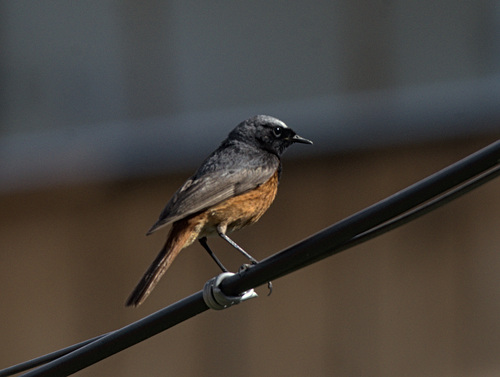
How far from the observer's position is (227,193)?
18.6 ft

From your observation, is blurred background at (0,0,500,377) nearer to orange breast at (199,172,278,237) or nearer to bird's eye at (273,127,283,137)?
bird's eye at (273,127,283,137)

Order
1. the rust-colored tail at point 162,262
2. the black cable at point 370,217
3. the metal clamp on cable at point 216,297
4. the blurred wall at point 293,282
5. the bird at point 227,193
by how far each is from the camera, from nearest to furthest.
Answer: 1. the black cable at point 370,217
2. the metal clamp on cable at point 216,297
3. the rust-colored tail at point 162,262
4. the bird at point 227,193
5. the blurred wall at point 293,282

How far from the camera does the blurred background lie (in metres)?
8.94

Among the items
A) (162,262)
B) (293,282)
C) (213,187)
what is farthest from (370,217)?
(293,282)

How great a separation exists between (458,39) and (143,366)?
390 cm

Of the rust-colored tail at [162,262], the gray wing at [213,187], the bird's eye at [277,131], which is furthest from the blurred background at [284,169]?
the rust-colored tail at [162,262]

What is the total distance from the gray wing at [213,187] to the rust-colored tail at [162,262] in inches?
5.5

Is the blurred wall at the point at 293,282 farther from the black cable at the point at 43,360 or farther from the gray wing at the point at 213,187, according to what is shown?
the black cable at the point at 43,360

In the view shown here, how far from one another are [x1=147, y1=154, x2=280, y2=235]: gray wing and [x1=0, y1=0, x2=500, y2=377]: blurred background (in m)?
3.22

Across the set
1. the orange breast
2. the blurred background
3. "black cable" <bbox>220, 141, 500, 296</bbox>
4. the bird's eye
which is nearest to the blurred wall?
the blurred background

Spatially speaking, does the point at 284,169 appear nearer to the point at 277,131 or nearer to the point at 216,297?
the point at 277,131

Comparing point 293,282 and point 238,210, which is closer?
point 238,210

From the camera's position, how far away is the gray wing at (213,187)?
5.35 m

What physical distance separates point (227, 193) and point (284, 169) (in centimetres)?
369
